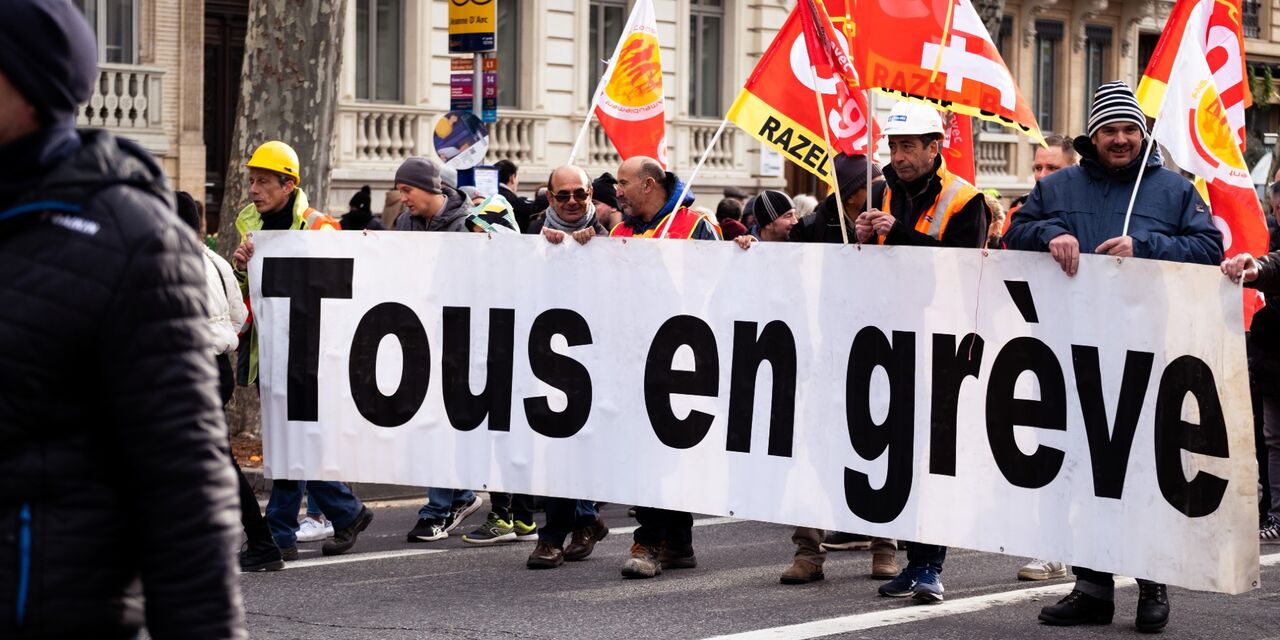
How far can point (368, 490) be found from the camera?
11.1m

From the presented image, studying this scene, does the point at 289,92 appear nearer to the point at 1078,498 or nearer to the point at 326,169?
the point at 326,169

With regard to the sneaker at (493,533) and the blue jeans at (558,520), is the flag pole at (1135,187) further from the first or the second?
the sneaker at (493,533)

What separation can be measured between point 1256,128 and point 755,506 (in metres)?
32.9

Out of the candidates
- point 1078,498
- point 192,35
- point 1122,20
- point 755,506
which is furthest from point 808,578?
point 1122,20

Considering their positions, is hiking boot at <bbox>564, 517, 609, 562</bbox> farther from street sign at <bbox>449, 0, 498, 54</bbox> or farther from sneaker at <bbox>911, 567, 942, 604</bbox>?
street sign at <bbox>449, 0, 498, 54</bbox>

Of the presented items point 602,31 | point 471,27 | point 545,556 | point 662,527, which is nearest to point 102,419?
point 662,527

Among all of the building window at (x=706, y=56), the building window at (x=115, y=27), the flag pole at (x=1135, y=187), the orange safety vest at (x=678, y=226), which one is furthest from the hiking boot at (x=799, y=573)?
the building window at (x=706, y=56)

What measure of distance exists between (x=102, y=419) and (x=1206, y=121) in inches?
228

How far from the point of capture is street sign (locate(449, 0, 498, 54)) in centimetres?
1439

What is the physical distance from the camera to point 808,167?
8859mm

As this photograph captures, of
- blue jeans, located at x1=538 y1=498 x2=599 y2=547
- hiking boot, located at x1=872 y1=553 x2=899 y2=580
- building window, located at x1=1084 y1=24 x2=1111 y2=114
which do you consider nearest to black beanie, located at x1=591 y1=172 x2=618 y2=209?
blue jeans, located at x1=538 y1=498 x2=599 y2=547

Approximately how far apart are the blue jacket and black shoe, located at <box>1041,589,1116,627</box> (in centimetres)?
129

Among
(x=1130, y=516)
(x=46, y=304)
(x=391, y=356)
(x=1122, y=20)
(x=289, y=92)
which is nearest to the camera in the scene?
(x=46, y=304)

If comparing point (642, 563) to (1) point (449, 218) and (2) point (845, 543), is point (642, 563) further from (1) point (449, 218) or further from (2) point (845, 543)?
(1) point (449, 218)
